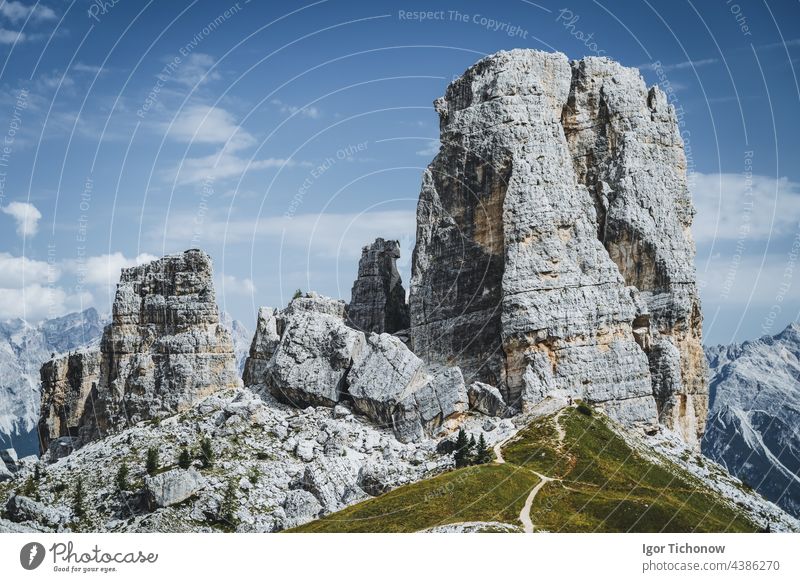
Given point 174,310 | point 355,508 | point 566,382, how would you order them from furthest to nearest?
point 174,310 → point 566,382 → point 355,508

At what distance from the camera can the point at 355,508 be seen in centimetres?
8450

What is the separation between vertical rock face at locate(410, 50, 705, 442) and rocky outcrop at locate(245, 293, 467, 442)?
6.23 metres

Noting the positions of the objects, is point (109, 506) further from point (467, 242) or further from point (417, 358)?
point (467, 242)

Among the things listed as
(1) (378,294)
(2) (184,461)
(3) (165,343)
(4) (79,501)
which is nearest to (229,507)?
(2) (184,461)

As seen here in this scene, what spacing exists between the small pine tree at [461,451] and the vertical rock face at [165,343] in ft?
91.6

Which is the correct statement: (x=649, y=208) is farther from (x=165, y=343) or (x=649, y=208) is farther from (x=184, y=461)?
(x=184, y=461)

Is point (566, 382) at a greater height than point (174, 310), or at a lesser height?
lesser

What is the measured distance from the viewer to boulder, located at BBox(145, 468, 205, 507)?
284 feet

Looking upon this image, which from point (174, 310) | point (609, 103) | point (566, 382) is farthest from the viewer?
point (609, 103)

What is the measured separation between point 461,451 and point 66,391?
194 feet

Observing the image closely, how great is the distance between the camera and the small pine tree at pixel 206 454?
3629 inches

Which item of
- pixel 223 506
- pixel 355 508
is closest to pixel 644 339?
pixel 355 508
